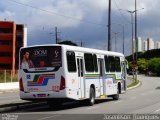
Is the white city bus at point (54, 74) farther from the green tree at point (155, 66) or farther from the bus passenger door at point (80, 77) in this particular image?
the green tree at point (155, 66)

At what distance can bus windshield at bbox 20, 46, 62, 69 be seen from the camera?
23.0 m

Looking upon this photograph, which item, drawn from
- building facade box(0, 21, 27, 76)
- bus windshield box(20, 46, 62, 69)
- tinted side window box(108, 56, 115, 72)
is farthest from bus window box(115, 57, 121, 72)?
building facade box(0, 21, 27, 76)

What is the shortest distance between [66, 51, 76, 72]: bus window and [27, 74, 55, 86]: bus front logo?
101 centimetres

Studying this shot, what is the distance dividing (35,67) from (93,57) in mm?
4660

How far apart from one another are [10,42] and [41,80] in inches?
4207

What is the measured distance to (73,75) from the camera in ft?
78.1

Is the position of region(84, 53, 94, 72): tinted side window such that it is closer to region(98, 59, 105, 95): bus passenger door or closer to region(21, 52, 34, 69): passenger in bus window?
region(98, 59, 105, 95): bus passenger door

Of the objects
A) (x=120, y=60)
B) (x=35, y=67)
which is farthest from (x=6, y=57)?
(x=35, y=67)

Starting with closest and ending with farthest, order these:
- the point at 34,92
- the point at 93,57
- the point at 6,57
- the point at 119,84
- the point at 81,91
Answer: the point at 34,92 < the point at 81,91 < the point at 93,57 < the point at 119,84 < the point at 6,57

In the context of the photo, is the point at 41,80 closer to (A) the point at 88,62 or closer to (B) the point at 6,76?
(A) the point at 88,62

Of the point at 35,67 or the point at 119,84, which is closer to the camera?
the point at 35,67

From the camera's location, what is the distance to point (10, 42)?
128625 mm

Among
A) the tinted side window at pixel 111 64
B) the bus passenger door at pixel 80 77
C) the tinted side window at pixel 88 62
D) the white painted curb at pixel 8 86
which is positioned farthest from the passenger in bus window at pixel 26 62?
the white painted curb at pixel 8 86

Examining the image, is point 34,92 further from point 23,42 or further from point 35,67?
point 23,42
